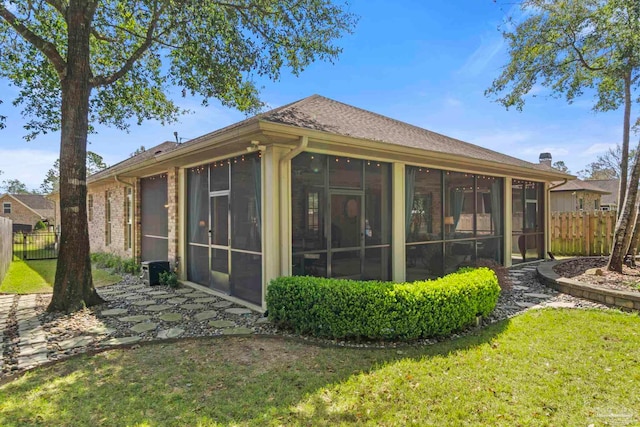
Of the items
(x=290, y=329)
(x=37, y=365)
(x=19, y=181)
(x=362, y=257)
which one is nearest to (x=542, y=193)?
(x=362, y=257)

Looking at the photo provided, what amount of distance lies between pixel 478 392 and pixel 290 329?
8.04 ft

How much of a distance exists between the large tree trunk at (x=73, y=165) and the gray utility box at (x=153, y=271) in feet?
6.52

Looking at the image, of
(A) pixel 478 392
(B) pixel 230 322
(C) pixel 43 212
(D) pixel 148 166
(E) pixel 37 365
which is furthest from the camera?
(C) pixel 43 212

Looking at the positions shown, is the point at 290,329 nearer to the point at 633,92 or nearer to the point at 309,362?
the point at 309,362

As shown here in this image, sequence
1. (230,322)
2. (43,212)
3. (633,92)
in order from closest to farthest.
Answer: (230,322) < (633,92) < (43,212)

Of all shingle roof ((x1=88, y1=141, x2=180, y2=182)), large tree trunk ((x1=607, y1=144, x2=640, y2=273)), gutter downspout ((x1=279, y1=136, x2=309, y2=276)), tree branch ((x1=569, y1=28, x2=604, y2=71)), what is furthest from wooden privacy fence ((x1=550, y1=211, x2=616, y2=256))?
shingle roof ((x1=88, y1=141, x2=180, y2=182))

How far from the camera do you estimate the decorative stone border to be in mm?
5402

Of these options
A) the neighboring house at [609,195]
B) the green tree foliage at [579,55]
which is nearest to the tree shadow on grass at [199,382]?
the green tree foliage at [579,55]

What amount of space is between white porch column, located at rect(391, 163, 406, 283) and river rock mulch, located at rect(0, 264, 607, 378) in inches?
73.4

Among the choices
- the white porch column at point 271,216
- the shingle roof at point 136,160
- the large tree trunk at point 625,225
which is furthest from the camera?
the shingle roof at point 136,160

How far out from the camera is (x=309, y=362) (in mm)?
3617

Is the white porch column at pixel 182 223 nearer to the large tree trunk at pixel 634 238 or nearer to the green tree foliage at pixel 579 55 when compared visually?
the green tree foliage at pixel 579 55

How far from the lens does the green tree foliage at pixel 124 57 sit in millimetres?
5672

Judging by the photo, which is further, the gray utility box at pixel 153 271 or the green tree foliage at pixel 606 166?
the green tree foliage at pixel 606 166
